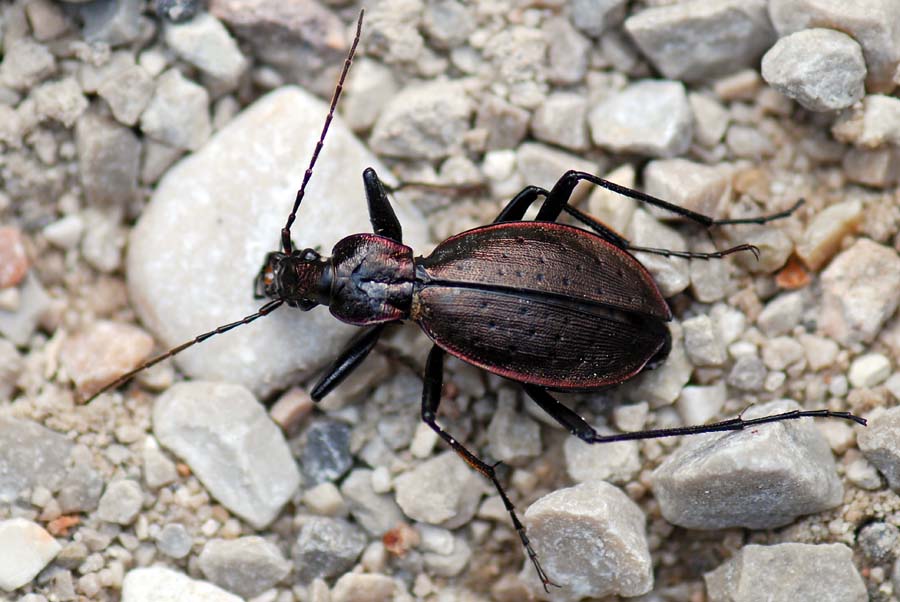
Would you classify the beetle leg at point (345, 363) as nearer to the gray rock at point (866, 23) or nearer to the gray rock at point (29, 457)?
the gray rock at point (29, 457)

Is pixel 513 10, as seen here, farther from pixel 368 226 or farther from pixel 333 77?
pixel 368 226

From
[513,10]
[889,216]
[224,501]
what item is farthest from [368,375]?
[889,216]

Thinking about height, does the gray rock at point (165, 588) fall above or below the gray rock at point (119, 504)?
below

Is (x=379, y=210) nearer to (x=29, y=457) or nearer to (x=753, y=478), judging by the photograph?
(x=29, y=457)

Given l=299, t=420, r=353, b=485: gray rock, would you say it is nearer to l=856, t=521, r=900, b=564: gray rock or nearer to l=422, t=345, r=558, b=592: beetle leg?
l=422, t=345, r=558, b=592: beetle leg

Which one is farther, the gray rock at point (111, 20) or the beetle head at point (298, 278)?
the gray rock at point (111, 20)

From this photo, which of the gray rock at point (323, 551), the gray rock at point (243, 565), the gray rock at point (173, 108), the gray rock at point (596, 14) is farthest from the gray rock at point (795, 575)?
the gray rock at point (173, 108)
